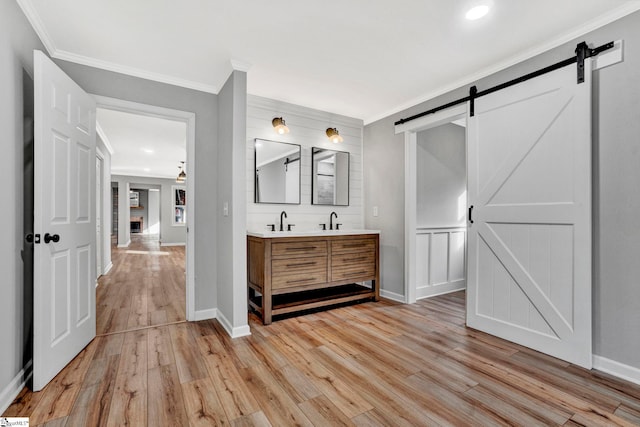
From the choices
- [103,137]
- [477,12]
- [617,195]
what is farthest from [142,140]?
[617,195]

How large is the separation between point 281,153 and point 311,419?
2.81 m

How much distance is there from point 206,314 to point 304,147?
2.28m

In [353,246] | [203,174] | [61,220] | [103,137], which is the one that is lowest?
[353,246]

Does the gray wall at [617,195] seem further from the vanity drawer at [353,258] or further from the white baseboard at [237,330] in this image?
the white baseboard at [237,330]

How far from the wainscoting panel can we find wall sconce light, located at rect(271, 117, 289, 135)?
7.04 feet

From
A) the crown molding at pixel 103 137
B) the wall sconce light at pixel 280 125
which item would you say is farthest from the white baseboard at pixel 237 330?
the crown molding at pixel 103 137

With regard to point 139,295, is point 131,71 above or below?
above

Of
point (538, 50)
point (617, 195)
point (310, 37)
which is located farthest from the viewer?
point (538, 50)

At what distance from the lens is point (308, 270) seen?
323 centimetres

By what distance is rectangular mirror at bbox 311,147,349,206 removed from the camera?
3.91 meters

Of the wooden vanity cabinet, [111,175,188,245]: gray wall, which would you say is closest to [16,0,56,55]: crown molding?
the wooden vanity cabinet

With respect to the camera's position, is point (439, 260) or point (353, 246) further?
point (439, 260)

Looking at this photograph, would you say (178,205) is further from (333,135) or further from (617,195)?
(617,195)

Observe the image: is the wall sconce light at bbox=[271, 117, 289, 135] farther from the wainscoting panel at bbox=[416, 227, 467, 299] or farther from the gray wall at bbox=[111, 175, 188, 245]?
the gray wall at bbox=[111, 175, 188, 245]
